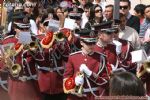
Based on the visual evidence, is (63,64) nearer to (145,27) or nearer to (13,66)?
(13,66)

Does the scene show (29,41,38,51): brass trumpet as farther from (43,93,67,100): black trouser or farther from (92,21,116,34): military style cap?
(43,93,67,100): black trouser

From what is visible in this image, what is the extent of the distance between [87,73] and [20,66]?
4.23ft

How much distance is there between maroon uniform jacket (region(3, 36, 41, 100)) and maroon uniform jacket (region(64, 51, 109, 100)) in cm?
94

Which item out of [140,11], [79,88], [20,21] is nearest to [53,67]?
[20,21]

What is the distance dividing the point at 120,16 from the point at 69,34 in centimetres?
82

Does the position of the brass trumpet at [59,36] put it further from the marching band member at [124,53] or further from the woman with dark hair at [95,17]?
the woman with dark hair at [95,17]

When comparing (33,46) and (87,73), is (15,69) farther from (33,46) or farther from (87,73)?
(87,73)

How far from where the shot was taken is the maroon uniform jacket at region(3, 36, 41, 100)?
712 centimetres

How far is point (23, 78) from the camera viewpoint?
7184 millimetres

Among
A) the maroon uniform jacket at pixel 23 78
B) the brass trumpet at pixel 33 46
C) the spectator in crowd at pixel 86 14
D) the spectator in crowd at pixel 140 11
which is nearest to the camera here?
the brass trumpet at pixel 33 46

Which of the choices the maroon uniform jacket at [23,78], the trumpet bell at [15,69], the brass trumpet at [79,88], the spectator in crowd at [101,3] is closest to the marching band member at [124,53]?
the brass trumpet at [79,88]

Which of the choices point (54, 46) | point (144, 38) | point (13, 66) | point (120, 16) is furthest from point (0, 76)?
point (144, 38)

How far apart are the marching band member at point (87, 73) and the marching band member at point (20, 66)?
91 centimetres

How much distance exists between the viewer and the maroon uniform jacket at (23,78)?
23.4 ft
